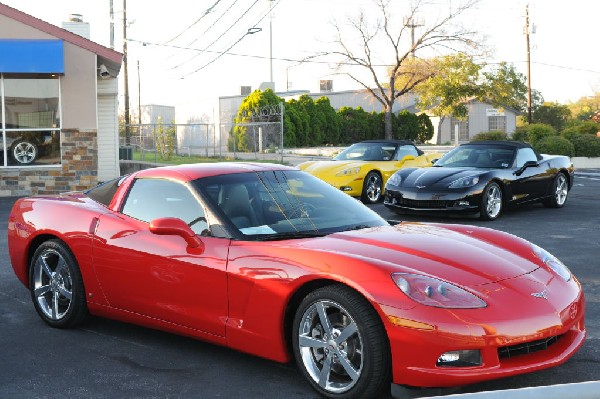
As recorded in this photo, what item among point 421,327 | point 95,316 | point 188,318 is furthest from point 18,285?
point 421,327

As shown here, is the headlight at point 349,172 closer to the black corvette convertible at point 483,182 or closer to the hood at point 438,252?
the black corvette convertible at point 483,182

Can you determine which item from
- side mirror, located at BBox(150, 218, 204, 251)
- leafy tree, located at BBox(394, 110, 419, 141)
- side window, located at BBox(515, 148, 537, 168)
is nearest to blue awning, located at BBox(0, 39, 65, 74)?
side window, located at BBox(515, 148, 537, 168)

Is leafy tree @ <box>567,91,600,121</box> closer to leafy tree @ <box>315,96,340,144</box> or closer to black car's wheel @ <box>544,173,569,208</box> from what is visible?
leafy tree @ <box>315,96,340,144</box>

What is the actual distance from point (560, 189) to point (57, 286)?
443 inches

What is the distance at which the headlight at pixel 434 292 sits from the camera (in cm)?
420

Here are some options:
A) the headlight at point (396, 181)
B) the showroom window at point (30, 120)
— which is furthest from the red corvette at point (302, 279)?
the showroom window at point (30, 120)

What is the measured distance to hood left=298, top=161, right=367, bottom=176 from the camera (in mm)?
16734

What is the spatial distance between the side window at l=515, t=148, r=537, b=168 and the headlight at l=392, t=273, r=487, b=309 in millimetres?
10293

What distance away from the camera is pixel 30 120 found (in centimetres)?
2016

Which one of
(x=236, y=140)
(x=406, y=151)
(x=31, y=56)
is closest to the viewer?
(x=406, y=151)

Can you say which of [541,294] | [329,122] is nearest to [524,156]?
[541,294]

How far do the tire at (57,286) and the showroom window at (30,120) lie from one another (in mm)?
14429

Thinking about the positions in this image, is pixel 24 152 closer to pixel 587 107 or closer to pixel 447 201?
pixel 447 201

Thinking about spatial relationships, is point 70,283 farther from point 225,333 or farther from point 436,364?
point 436,364
